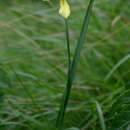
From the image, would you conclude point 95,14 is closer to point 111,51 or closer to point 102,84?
point 111,51

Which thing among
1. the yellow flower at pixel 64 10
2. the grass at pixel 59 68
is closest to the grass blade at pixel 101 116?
the grass at pixel 59 68

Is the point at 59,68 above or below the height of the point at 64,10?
above

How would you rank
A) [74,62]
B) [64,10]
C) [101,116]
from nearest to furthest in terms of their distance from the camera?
[64,10], [74,62], [101,116]

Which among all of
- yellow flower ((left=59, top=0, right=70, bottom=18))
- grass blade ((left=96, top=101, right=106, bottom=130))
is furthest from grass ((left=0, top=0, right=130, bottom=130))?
yellow flower ((left=59, top=0, right=70, bottom=18))

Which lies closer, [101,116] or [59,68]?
[101,116]

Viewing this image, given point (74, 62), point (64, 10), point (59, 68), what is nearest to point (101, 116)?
point (74, 62)

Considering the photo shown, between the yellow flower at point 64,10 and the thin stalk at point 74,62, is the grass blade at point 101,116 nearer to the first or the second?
the thin stalk at point 74,62

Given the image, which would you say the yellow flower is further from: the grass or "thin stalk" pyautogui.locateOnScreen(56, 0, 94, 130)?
the grass

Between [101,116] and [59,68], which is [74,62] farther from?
[59,68]

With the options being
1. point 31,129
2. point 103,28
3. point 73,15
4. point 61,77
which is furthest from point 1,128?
point 73,15
